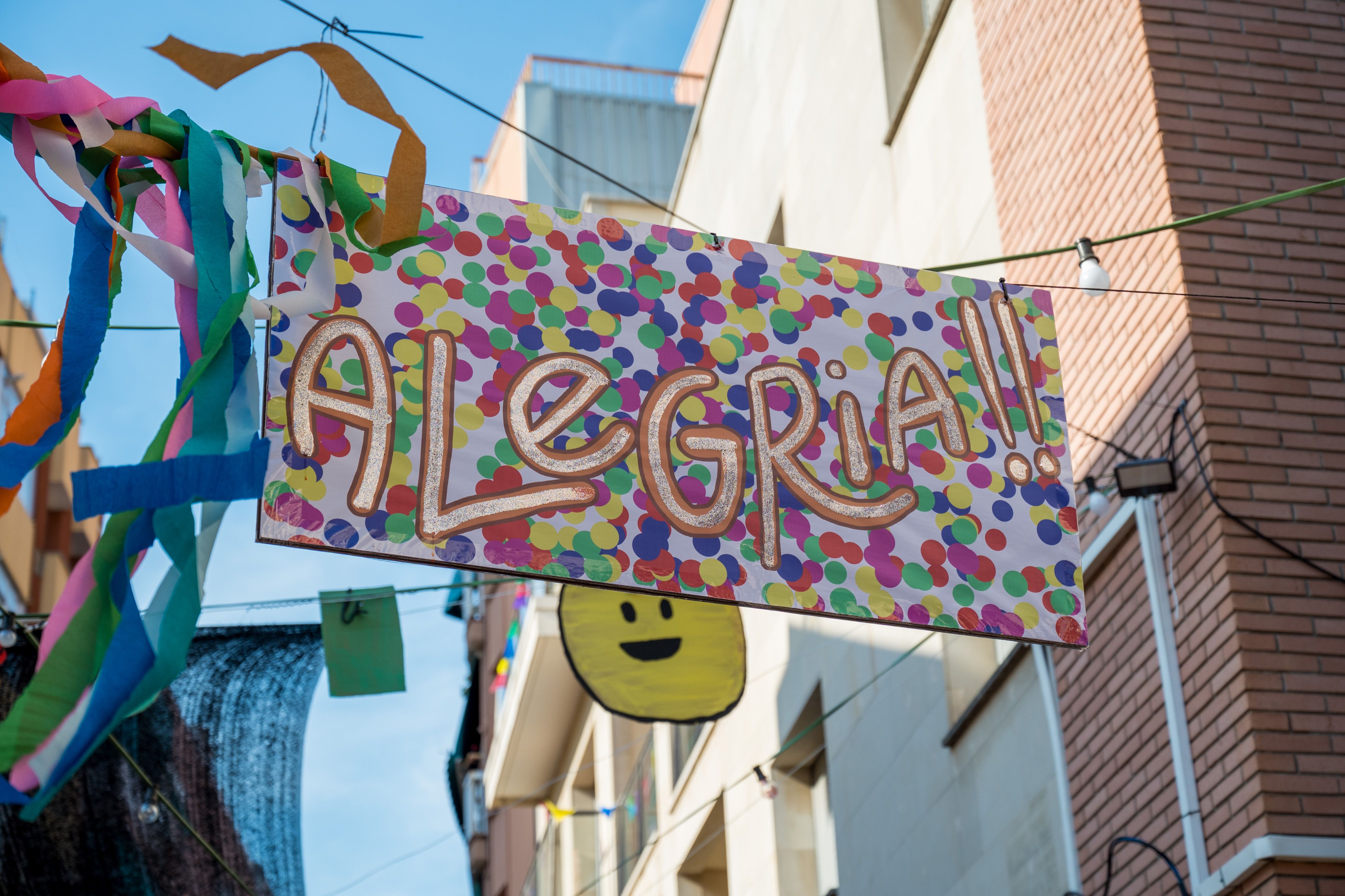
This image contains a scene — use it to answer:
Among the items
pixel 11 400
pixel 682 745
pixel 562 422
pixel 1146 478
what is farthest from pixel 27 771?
pixel 11 400

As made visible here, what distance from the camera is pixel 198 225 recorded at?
181 inches

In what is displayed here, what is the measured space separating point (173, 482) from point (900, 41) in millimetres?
9533

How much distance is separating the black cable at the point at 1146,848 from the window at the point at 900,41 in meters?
6.17

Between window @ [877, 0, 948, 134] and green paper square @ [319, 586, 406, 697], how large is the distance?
5.55 metres

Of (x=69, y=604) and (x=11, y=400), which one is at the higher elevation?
(x=11, y=400)

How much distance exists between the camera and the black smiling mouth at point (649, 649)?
9.22 metres

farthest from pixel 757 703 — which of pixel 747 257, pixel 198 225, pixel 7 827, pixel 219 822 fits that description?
pixel 198 225

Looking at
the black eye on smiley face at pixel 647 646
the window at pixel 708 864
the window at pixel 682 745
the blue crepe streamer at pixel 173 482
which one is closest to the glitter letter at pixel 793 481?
the blue crepe streamer at pixel 173 482

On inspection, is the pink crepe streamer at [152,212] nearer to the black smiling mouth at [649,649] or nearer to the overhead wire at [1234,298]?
the overhead wire at [1234,298]

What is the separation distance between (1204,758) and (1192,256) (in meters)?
2.30

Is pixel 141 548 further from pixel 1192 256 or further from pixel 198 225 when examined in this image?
pixel 1192 256

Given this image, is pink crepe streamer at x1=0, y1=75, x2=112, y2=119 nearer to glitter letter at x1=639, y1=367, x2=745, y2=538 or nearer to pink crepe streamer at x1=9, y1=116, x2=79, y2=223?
pink crepe streamer at x1=9, y1=116, x2=79, y2=223

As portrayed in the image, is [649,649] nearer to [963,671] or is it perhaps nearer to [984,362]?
[963,671]

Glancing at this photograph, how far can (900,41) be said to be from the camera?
12.2 m
